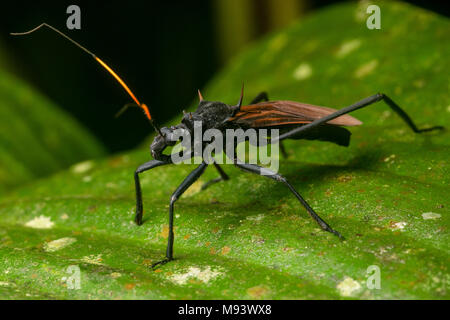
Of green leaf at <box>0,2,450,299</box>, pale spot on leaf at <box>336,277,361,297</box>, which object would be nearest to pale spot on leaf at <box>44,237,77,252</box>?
green leaf at <box>0,2,450,299</box>

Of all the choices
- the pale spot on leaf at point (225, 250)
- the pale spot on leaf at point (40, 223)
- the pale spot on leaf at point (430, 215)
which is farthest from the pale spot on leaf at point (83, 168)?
the pale spot on leaf at point (430, 215)

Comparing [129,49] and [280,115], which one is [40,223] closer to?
[280,115]

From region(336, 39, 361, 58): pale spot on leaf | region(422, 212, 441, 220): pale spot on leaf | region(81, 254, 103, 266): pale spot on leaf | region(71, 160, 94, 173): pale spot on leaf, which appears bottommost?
region(71, 160, 94, 173): pale spot on leaf

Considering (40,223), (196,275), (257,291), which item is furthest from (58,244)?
(257,291)

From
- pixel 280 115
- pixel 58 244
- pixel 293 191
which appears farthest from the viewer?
pixel 280 115

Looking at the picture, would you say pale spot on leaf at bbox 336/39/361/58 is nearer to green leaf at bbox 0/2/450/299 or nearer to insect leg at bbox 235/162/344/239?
green leaf at bbox 0/2/450/299

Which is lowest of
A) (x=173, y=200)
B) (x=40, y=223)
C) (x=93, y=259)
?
(x=40, y=223)

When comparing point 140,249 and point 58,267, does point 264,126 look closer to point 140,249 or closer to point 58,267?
point 140,249
